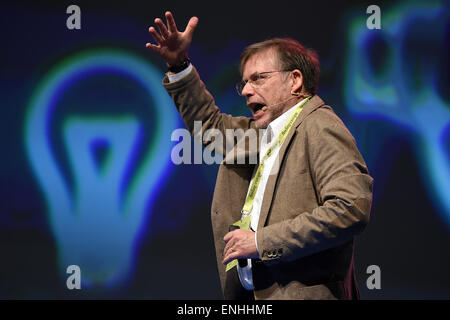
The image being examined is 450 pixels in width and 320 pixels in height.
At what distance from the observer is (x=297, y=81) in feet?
6.32

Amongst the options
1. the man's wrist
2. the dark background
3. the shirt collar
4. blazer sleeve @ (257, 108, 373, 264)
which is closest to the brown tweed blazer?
blazer sleeve @ (257, 108, 373, 264)

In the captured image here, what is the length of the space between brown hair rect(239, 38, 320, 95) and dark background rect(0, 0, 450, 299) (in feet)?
4.16

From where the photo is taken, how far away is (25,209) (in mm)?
3250

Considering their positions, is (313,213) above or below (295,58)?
below

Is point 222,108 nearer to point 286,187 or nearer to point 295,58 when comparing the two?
point 295,58

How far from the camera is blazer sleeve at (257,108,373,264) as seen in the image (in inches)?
57.9

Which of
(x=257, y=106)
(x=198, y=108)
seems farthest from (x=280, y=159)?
(x=198, y=108)

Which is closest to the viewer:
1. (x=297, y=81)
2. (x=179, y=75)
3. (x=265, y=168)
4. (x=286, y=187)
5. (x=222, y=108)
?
(x=286, y=187)

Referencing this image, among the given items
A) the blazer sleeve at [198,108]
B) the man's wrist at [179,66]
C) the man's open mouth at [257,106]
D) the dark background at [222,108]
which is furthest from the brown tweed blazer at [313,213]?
the dark background at [222,108]

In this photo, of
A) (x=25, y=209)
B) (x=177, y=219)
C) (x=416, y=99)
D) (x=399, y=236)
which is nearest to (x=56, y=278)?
(x=25, y=209)

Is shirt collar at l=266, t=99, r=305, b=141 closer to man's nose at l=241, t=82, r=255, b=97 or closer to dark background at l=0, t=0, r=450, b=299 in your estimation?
man's nose at l=241, t=82, r=255, b=97

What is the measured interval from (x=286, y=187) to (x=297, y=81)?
49cm

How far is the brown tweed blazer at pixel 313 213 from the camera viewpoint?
1480 mm

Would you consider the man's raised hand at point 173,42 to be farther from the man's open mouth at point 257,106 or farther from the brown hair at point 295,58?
the man's open mouth at point 257,106
